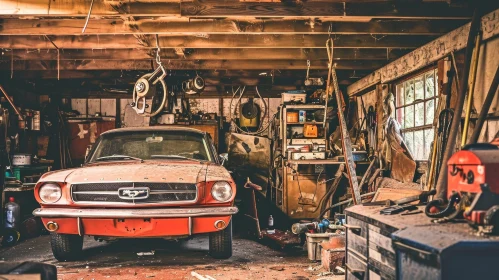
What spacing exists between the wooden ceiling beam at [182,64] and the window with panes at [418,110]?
39.9 inches

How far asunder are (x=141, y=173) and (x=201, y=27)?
207cm

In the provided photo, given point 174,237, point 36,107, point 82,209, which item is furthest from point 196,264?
point 36,107

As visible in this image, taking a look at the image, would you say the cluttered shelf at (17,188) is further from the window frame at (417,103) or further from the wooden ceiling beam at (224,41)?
the window frame at (417,103)

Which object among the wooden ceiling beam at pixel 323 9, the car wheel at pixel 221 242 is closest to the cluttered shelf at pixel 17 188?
the car wheel at pixel 221 242

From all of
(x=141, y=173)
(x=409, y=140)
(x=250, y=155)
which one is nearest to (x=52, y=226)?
(x=141, y=173)

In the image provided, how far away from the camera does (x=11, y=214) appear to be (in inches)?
259

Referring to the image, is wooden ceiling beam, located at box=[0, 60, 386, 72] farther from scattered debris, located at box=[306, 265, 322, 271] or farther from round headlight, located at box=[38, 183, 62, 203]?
scattered debris, located at box=[306, 265, 322, 271]

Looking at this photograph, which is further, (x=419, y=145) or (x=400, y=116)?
(x=400, y=116)

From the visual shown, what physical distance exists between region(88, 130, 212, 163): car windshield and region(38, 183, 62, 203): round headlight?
2.80ft

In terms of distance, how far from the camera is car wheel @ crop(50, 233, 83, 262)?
4750mm

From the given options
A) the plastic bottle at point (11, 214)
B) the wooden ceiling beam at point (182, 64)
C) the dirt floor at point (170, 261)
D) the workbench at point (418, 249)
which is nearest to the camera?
the workbench at point (418, 249)

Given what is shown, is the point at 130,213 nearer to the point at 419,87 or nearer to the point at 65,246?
the point at 65,246

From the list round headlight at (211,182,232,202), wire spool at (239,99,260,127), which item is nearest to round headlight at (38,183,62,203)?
round headlight at (211,182,232,202)

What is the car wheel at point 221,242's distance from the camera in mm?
4785
